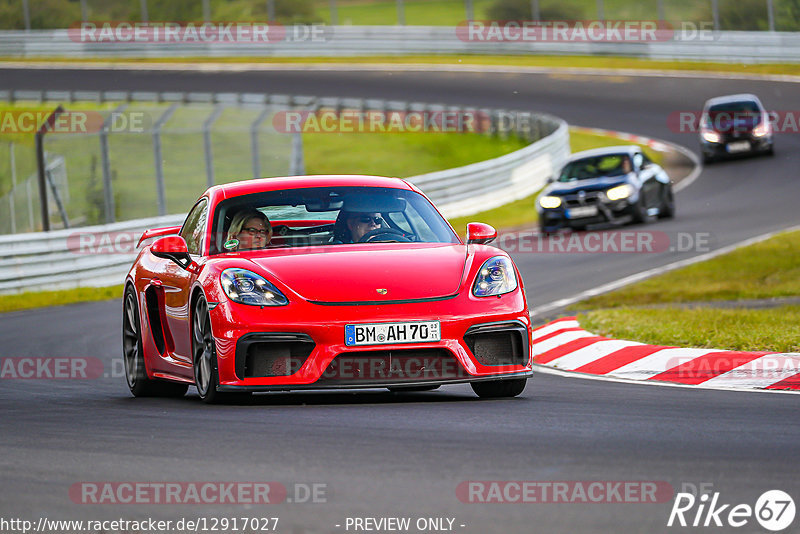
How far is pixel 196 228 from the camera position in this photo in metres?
8.73

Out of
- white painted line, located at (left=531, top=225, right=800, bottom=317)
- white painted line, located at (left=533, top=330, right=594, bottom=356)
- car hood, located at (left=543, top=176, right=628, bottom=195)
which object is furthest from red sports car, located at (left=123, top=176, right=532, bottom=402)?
car hood, located at (left=543, top=176, right=628, bottom=195)

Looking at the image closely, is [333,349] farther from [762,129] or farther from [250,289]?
[762,129]

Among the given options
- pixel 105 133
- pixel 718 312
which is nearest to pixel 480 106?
pixel 105 133

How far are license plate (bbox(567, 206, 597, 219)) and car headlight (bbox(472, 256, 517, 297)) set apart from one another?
15.3 meters

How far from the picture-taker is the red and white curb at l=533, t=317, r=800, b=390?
855cm

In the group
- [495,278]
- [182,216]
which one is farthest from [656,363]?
[182,216]

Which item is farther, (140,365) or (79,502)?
(140,365)

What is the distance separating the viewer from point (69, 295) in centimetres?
1862

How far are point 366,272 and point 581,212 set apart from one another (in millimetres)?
15948

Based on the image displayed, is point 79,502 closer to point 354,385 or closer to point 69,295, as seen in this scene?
point 354,385

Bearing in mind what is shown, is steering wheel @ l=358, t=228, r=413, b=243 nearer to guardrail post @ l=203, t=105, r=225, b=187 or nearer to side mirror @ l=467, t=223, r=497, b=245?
side mirror @ l=467, t=223, r=497, b=245

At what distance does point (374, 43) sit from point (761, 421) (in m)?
49.6

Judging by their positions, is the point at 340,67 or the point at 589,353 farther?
the point at 340,67

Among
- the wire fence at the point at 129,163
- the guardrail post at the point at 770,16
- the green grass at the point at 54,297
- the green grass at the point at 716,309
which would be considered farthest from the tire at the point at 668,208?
the guardrail post at the point at 770,16
